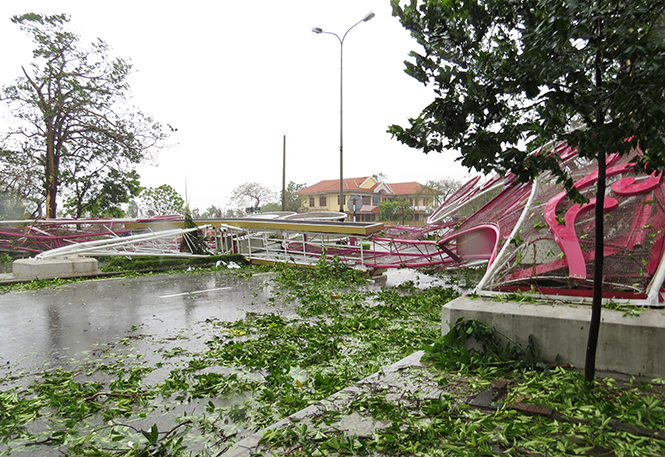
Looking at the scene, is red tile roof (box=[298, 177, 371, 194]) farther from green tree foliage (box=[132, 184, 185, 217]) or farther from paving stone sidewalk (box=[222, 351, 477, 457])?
paving stone sidewalk (box=[222, 351, 477, 457])

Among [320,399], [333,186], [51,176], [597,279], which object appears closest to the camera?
[597,279]

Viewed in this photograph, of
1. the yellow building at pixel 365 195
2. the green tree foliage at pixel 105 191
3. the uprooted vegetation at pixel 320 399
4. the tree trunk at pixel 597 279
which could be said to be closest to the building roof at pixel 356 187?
the yellow building at pixel 365 195

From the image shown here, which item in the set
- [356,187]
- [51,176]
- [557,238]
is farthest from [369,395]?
[356,187]

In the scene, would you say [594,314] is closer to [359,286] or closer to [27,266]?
[359,286]

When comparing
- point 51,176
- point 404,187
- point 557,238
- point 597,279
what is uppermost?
point 404,187

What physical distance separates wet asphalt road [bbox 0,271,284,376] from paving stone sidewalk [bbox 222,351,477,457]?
11.5ft

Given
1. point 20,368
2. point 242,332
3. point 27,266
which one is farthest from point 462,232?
point 27,266

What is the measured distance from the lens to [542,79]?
9.02ft

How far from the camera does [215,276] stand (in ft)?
43.7

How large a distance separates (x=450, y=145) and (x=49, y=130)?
24.7 m

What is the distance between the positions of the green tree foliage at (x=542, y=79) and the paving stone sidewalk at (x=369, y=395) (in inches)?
48.4

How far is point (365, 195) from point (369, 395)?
58.2 metres

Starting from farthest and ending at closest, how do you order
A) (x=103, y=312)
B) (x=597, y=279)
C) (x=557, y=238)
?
(x=103, y=312), (x=557, y=238), (x=597, y=279)

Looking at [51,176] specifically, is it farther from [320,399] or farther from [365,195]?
[365,195]
